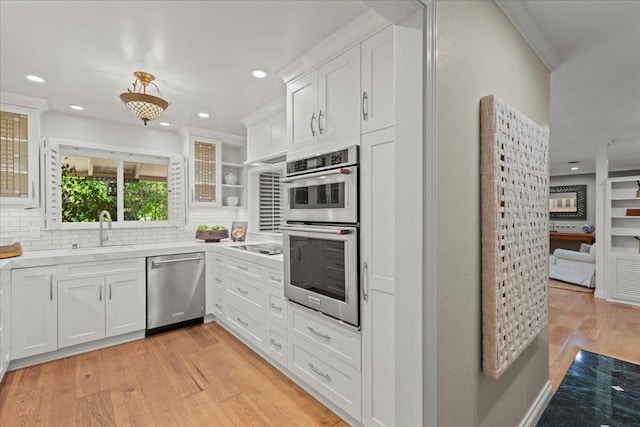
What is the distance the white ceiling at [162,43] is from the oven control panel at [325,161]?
0.75 m

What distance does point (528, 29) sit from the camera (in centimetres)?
180

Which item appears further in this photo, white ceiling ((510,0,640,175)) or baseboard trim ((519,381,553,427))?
baseboard trim ((519,381,553,427))

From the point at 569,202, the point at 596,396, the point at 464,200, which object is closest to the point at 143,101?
the point at 464,200

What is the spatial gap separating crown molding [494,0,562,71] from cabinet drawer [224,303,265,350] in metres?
2.72

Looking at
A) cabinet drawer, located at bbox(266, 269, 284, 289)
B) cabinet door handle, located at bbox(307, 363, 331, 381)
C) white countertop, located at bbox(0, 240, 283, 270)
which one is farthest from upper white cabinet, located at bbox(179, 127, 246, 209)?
cabinet door handle, located at bbox(307, 363, 331, 381)

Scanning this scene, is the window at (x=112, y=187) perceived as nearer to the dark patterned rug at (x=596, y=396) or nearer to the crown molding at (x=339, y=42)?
the crown molding at (x=339, y=42)

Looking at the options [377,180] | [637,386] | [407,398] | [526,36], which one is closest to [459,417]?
[407,398]

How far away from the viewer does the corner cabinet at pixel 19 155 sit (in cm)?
294

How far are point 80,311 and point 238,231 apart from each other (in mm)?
1847

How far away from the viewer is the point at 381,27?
1738 mm

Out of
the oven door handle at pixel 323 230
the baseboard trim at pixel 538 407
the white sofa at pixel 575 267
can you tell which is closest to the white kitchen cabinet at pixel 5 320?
the oven door handle at pixel 323 230

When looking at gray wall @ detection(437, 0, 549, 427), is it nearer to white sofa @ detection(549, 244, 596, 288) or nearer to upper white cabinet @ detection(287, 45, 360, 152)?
upper white cabinet @ detection(287, 45, 360, 152)

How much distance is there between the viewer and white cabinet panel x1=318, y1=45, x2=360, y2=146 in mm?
1884

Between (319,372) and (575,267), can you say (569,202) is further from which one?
(319,372)
